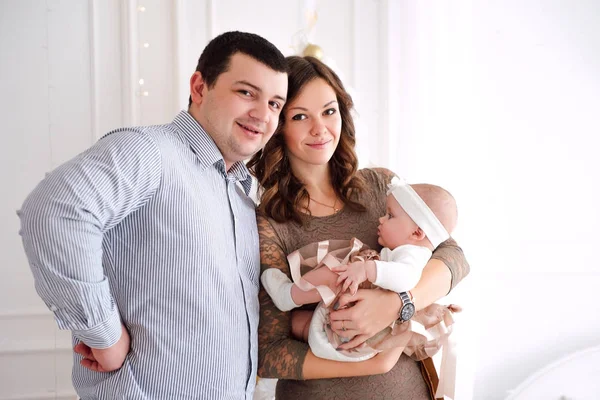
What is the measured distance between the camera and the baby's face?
5.16 ft

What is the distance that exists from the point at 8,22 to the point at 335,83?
1.72m

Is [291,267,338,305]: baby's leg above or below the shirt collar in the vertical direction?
below

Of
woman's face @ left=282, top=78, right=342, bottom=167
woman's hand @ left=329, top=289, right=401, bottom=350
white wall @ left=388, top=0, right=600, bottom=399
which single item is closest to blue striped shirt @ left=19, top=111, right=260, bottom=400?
woman's hand @ left=329, top=289, right=401, bottom=350

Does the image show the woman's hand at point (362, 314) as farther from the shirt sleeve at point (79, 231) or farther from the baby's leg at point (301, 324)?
the shirt sleeve at point (79, 231)

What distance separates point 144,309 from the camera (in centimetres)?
117

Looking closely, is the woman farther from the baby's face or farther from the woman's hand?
the baby's face

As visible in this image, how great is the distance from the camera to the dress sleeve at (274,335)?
1.48 metres

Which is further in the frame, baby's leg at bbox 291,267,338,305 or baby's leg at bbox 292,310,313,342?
baby's leg at bbox 292,310,313,342

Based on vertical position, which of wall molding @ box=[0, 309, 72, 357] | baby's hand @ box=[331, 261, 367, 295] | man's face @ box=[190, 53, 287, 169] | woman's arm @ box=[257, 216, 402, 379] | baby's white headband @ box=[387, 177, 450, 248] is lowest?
wall molding @ box=[0, 309, 72, 357]

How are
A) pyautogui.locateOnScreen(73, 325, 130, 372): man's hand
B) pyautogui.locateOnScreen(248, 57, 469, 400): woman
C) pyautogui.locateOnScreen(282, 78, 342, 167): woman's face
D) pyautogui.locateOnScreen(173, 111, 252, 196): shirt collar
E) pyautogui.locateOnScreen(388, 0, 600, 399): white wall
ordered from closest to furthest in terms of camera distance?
pyautogui.locateOnScreen(73, 325, 130, 372): man's hand → pyautogui.locateOnScreen(173, 111, 252, 196): shirt collar → pyautogui.locateOnScreen(248, 57, 469, 400): woman → pyautogui.locateOnScreen(282, 78, 342, 167): woman's face → pyautogui.locateOnScreen(388, 0, 600, 399): white wall

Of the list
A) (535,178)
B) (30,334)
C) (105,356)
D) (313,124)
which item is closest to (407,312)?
(313,124)

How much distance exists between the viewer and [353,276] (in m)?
1.39

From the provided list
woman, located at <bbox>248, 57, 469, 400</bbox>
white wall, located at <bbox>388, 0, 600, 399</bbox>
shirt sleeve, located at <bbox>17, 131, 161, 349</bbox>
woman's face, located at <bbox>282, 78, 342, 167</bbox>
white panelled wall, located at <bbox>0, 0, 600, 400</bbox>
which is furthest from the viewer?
white wall, located at <bbox>388, 0, 600, 399</bbox>

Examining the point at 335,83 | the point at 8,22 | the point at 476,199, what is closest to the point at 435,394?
the point at 476,199
